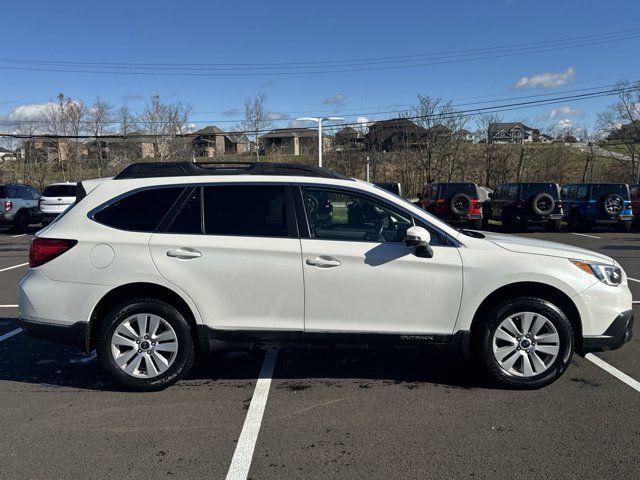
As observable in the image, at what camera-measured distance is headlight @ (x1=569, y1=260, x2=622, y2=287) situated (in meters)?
4.19

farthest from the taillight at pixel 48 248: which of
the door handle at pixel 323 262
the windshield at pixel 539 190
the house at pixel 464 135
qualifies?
the house at pixel 464 135

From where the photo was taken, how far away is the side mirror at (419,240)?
398 cm

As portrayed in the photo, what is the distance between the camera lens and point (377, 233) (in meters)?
4.25

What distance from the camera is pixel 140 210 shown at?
4.33m

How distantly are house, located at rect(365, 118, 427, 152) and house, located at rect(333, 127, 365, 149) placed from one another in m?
1.40

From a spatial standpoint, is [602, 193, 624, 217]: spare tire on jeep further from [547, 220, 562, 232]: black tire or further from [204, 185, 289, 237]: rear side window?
[204, 185, 289, 237]: rear side window

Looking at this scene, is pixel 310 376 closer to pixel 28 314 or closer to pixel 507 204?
pixel 28 314

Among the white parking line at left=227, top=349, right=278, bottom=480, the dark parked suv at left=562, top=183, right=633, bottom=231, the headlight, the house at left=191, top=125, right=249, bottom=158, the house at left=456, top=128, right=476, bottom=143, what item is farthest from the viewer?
the house at left=191, top=125, right=249, bottom=158

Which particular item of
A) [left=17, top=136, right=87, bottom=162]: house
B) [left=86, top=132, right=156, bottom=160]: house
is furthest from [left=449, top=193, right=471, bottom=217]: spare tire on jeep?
[left=17, top=136, right=87, bottom=162]: house

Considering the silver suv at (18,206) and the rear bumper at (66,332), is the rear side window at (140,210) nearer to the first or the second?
the rear bumper at (66,332)

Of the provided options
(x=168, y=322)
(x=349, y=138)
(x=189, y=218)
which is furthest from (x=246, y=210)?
(x=349, y=138)

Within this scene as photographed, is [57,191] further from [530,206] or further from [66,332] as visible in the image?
[530,206]

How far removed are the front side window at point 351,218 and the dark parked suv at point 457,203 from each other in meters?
13.3

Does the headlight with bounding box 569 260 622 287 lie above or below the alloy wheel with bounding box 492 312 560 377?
above
